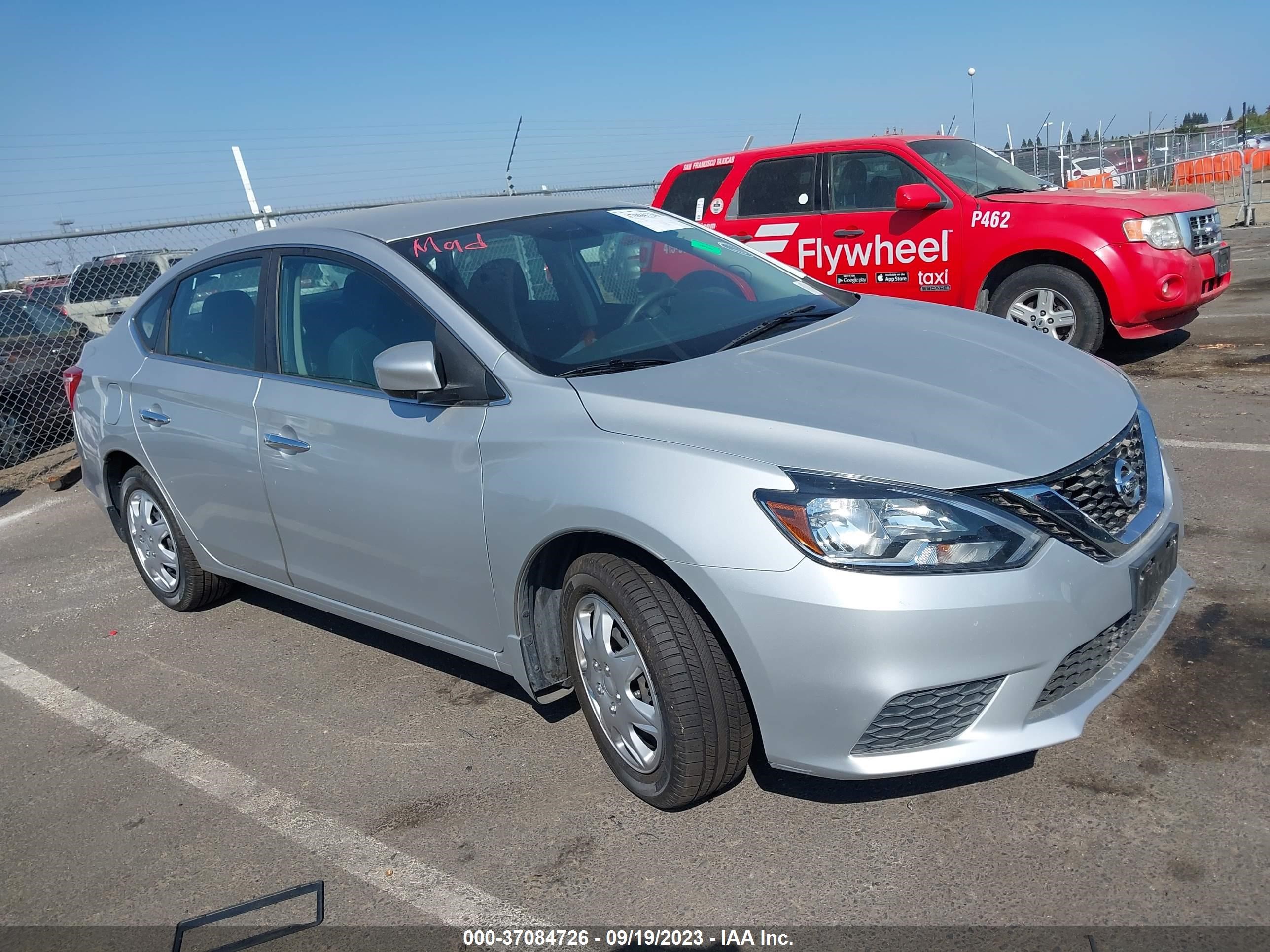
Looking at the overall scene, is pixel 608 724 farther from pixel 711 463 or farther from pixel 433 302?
pixel 433 302

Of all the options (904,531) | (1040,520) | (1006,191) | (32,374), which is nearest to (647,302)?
(904,531)

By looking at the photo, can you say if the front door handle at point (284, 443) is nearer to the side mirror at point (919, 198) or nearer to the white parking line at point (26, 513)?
the white parking line at point (26, 513)

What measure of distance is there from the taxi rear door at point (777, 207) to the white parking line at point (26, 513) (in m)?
5.68

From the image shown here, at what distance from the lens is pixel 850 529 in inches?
98.3

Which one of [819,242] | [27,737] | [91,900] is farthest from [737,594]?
[819,242]

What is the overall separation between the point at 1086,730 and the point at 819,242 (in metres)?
6.02

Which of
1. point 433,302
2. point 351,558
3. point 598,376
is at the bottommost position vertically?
point 351,558

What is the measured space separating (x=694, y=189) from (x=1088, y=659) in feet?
24.2

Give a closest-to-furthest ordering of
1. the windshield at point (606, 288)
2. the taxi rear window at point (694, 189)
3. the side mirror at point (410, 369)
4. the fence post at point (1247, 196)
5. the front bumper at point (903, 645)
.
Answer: the front bumper at point (903, 645) < the side mirror at point (410, 369) < the windshield at point (606, 288) < the taxi rear window at point (694, 189) < the fence post at point (1247, 196)

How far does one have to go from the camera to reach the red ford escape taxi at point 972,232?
7281 mm

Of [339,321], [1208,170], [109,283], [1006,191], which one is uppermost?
[339,321]

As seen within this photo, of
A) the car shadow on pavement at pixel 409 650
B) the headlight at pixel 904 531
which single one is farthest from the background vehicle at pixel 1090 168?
the headlight at pixel 904 531

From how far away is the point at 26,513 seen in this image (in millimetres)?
7574

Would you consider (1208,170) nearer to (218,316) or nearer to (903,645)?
(218,316)
